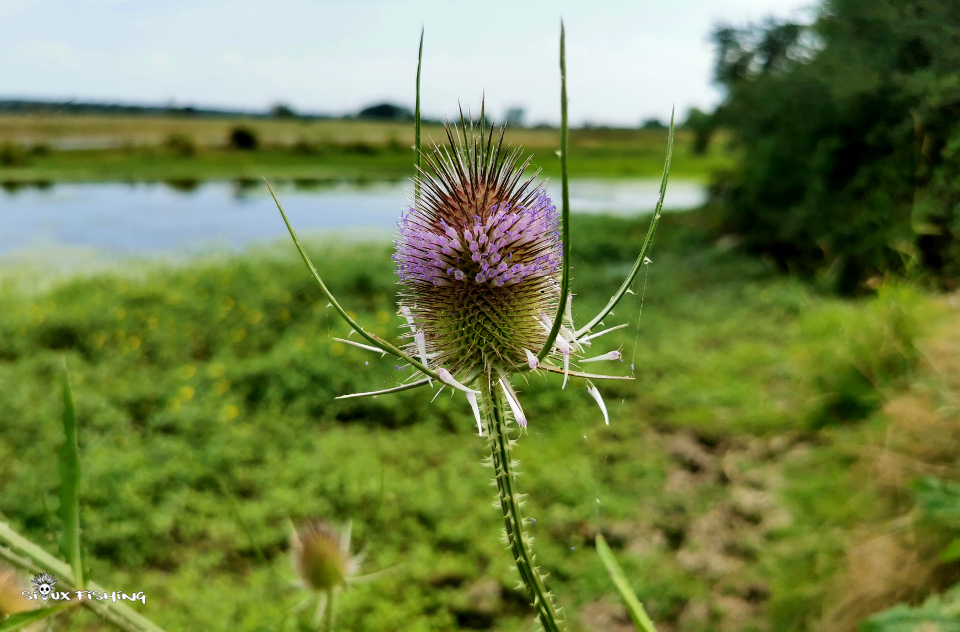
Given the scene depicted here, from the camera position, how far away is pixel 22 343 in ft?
16.3

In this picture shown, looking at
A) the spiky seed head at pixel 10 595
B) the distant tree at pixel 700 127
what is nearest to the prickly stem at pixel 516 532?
the spiky seed head at pixel 10 595

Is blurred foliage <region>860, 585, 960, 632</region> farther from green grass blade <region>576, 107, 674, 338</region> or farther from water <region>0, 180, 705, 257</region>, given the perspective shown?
water <region>0, 180, 705, 257</region>

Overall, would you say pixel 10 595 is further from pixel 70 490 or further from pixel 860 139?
pixel 860 139

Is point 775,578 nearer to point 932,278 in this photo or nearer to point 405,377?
point 932,278

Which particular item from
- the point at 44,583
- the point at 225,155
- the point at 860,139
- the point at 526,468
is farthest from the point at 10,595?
the point at 225,155

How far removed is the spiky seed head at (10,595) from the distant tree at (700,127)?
11917 mm

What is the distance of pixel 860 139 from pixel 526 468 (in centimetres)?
280

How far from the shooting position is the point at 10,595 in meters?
0.87

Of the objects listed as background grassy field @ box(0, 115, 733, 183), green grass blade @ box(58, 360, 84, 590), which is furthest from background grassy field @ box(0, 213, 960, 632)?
background grassy field @ box(0, 115, 733, 183)

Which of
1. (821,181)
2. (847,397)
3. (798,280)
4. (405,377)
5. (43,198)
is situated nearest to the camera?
(405,377)

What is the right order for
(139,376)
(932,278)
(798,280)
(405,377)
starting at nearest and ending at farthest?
1. (405,377)
2. (932,278)
3. (139,376)
4. (798,280)

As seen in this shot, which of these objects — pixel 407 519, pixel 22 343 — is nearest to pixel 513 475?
pixel 407 519

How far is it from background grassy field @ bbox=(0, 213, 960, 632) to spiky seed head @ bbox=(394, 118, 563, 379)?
0.13 metres

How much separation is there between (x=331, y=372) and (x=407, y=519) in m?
1.55
